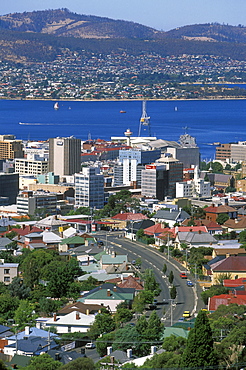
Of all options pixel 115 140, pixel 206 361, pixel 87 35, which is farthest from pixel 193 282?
pixel 87 35

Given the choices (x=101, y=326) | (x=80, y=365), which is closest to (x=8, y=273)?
(x=101, y=326)

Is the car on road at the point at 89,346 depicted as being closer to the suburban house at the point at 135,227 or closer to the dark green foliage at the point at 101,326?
the dark green foliage at the point at 101,326

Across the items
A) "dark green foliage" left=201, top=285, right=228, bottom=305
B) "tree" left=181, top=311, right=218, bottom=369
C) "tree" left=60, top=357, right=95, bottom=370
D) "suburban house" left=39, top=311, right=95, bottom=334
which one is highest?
"tree" left=181, top=311, right=218, bottom=369

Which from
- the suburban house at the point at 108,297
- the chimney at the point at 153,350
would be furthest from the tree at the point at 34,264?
the chimney at the point at 153,350

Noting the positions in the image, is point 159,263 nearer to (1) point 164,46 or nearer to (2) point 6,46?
(2) point 6,46

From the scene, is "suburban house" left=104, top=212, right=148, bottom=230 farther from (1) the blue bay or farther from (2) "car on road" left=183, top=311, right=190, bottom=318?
(1) the blue bay

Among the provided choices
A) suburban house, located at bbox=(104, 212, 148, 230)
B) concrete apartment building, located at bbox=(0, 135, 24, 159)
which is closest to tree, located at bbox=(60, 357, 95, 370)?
suburban house, located at bbox=(104, 212, 148, 230)
